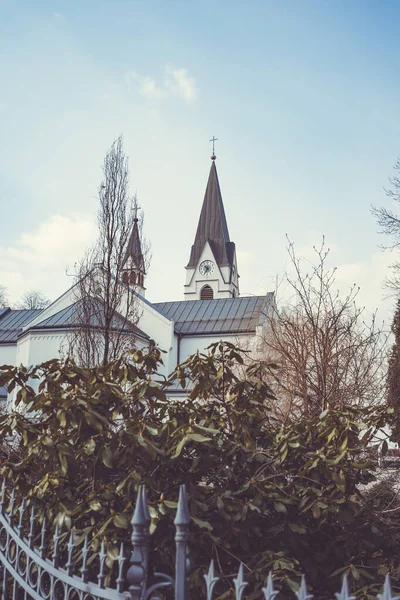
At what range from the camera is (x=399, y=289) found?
1429 centimetres

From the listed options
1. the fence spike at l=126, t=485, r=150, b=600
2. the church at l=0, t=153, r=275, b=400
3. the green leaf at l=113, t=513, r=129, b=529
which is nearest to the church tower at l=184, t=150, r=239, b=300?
the church at l=0, t=153, r=275, b=400

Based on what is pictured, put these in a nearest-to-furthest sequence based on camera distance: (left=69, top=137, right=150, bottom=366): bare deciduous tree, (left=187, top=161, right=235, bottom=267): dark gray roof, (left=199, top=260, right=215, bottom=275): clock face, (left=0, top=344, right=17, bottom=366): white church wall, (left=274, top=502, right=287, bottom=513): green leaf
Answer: (left=274, top=502, right=287, bottom=513): green leaf → (left=69, top=137, right=150, bottom=366): bare deciduous tree → (left=0, top=344, right=17, bottom=366): white church wall → (left=199, top=260, right=215, bottom=275): clock face → (left=187, top=161, right=235, bottom=267): dark gray roof

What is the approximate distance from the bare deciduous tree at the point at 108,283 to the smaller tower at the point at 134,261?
178 millimetres

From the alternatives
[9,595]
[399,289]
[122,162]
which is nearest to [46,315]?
[122,162]

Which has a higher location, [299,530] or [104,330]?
[104,330]

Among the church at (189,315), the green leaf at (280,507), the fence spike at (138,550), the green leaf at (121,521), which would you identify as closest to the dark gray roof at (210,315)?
the church at (189,315)

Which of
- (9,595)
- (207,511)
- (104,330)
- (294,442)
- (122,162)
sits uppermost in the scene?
(122,162)

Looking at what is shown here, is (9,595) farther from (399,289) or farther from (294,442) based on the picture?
(399,289)

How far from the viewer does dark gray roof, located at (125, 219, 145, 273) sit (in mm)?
14711

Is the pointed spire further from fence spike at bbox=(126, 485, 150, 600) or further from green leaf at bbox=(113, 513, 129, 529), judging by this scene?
fence spike at bbox=(126, 485, 150, 600)

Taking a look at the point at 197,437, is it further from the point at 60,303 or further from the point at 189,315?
the point at 189,315

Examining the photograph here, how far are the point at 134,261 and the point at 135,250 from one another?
97 cm

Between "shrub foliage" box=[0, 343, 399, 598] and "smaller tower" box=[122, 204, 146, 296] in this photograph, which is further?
"smaller tower" box=[122, 204, 146, 296]

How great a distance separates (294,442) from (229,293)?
36.2m
